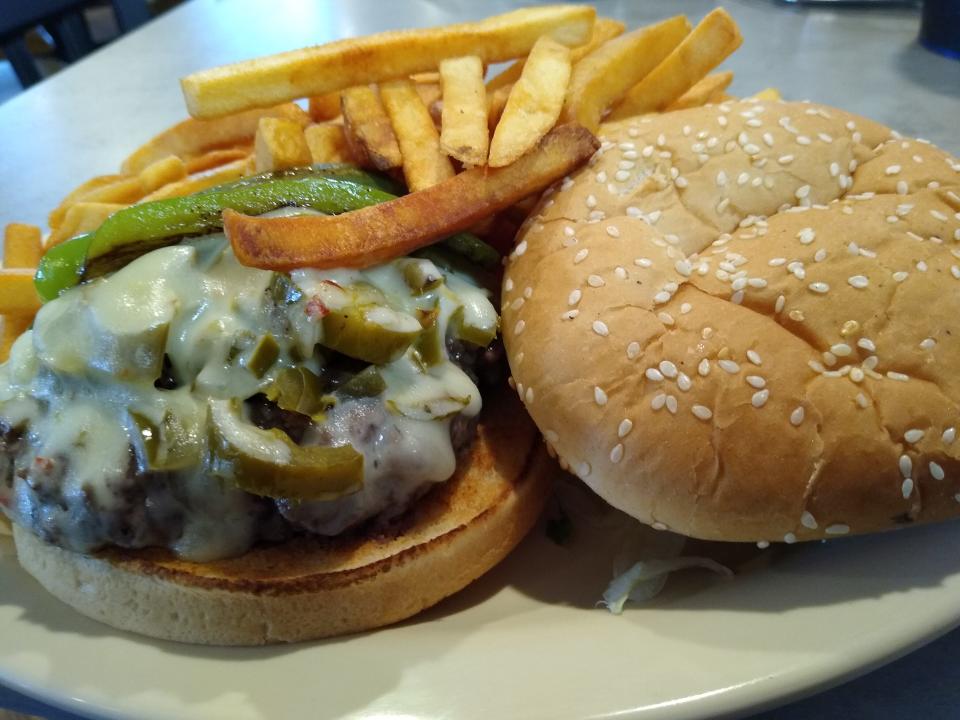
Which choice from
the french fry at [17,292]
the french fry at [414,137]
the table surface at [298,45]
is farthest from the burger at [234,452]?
the table surface at [298,45]

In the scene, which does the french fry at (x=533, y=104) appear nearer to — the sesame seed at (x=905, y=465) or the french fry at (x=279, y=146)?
the french fry at (x=279, y=146)

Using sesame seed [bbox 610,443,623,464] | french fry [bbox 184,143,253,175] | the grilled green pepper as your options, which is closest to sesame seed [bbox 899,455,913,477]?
sesame seed [bbox 610,443,623,464]

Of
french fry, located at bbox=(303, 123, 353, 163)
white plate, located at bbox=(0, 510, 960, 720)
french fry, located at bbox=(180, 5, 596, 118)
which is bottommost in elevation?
white plate, located at bbox=(0, 510, 960, 720)

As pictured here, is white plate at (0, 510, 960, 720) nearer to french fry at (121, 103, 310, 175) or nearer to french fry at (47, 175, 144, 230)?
french fry at (47, 175, 144, 230)

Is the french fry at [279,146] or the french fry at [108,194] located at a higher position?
the french fry at [279,146]

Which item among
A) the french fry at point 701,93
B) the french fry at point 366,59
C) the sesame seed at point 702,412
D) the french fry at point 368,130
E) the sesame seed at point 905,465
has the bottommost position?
the sesame seed at point 905,465

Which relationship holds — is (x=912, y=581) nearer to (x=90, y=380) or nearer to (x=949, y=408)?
(x=949, y=408)

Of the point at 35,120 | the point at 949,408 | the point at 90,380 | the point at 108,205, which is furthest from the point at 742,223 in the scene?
the point at 35,120
